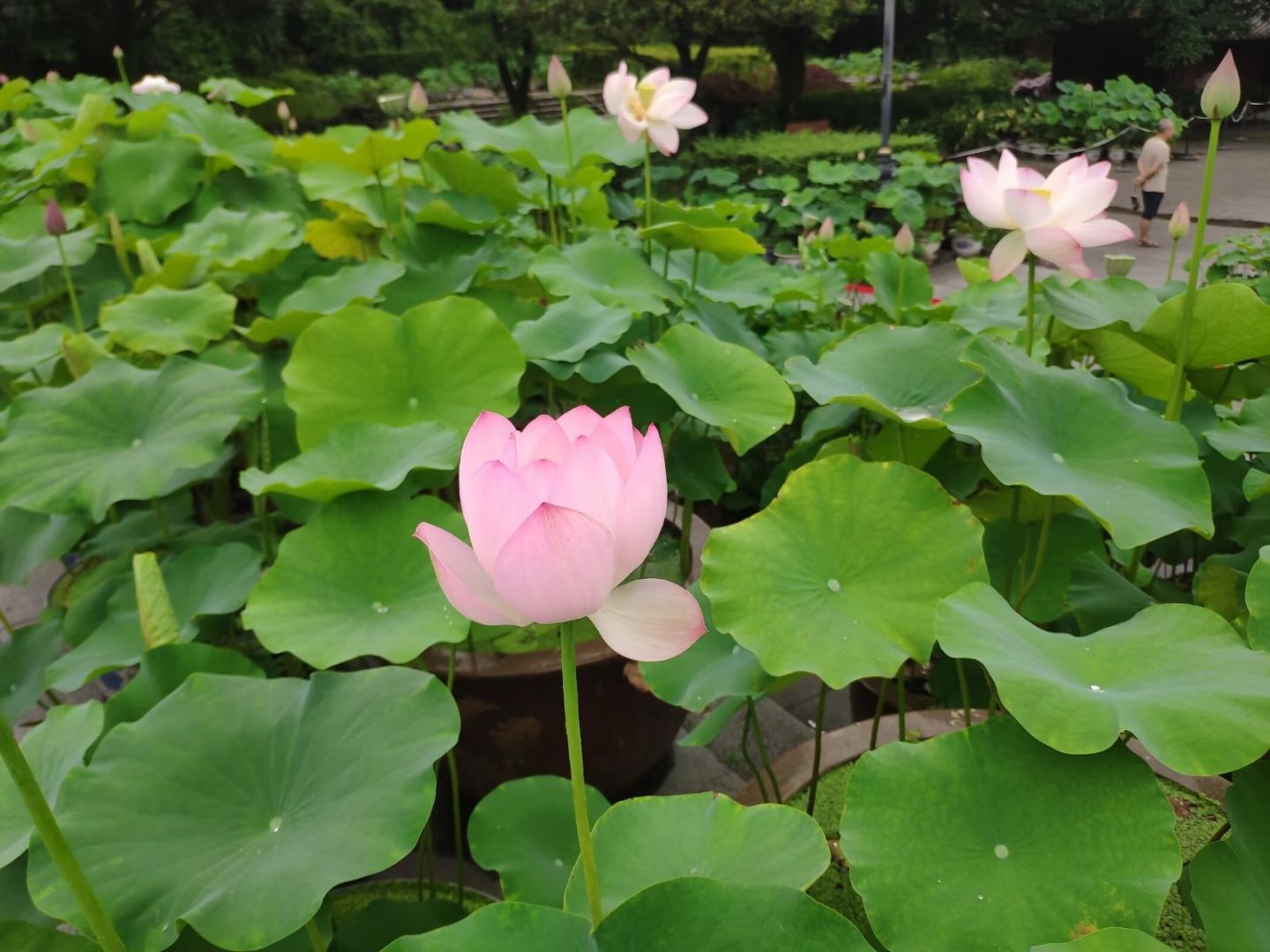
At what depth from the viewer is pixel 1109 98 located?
1401mm

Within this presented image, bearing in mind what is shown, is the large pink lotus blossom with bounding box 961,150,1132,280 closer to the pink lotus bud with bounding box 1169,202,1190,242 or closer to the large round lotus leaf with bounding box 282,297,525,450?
the pink lotus bud with bounding box 1169,202,1190,242

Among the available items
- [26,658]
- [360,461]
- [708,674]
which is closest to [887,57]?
[360,461]

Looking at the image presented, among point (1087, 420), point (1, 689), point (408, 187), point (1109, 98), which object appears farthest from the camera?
point (408, 187)

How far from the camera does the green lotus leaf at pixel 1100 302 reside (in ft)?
3.24

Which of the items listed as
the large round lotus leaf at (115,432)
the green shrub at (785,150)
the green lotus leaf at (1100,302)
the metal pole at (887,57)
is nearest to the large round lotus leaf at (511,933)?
the large round lotus leaf at (115,432)

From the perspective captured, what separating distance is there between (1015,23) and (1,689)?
78.3 inches

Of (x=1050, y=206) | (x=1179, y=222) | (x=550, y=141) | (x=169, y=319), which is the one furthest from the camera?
(x=550, y=141)

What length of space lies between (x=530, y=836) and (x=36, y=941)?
1.32ft

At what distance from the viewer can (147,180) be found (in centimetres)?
199

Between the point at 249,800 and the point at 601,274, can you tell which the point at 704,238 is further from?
the point at 249,800

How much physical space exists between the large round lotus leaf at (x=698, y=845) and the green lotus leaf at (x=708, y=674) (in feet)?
0.48

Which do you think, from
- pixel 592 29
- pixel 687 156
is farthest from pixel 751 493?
pixel 592 29

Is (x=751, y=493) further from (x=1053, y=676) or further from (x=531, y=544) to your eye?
(x=531, y=544)

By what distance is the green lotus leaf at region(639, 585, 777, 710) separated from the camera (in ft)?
2.48
